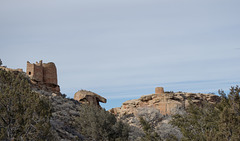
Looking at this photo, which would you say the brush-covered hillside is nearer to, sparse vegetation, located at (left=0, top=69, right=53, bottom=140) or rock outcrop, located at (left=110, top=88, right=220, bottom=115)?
sparse vegetation, located at (left=0, top=69, right=53, bottom=140)

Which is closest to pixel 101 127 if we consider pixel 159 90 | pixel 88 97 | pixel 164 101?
pixel 88 97

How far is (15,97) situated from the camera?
17.0 metres

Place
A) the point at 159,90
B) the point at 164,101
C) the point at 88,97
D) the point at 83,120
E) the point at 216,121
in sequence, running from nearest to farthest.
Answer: the point at 216,121
the point at 83,120
the point at 88,97
the point at 164,101
the point at 159,90

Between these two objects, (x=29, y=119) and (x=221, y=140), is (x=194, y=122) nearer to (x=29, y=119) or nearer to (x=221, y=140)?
(x=221, y=140)

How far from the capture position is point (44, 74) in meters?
42.6

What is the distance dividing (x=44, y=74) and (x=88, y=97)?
283 inches

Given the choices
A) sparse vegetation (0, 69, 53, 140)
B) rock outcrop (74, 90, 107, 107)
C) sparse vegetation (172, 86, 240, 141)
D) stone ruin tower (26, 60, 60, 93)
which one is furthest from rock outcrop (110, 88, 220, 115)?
sparse vegetation (0, 69, 53, 140)

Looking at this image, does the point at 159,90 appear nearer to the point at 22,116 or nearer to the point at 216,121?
the point at 216,121

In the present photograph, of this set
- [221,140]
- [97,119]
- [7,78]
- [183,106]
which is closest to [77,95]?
[183,106]

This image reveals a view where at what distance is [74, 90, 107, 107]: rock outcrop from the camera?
45250mm

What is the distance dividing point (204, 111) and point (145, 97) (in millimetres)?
30248

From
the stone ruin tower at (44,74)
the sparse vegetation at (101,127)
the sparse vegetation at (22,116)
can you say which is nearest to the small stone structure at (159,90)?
the stone ruin tower at (44,74)

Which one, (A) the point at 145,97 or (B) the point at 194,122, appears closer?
(B) the point at 194,122

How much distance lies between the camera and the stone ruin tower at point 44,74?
133 ft
